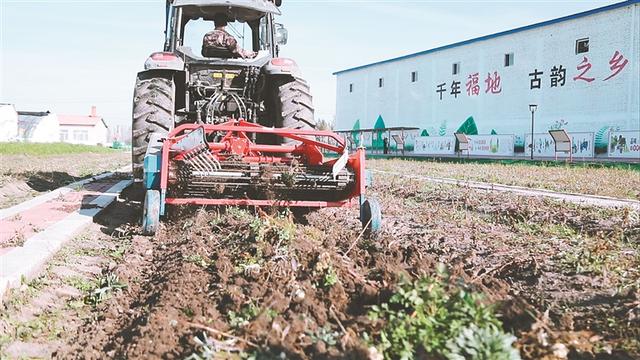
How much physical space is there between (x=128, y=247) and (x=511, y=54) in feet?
101

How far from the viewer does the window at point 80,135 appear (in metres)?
95.4

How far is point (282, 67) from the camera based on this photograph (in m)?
7.00

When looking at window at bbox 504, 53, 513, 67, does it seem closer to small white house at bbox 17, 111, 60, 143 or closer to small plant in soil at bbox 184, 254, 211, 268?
small plant in soil at bbox 184, 254, 211, 268

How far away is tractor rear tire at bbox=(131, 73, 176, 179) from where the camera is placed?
6766 millimetres

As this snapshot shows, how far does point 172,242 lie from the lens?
215 inches

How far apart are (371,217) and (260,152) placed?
172 centimetres

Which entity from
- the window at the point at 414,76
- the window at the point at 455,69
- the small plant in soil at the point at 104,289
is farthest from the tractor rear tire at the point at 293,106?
the window at the point at 414,76

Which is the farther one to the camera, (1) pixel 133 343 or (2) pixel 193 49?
(2) pixel 193 49

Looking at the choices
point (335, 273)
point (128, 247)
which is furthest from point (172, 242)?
point (335, 273)

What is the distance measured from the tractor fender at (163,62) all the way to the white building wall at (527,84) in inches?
939

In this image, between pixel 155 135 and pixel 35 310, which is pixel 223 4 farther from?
pixel 35 310

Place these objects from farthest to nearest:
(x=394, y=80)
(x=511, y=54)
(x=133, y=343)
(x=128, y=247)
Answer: (x=394, y=80) → (x=511, y=54) → (x=128, y=247) → (x=133, y=343)

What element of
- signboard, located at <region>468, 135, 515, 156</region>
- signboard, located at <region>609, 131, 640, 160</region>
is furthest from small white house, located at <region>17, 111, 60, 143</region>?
signboard, located at <region>609, 131, 640, 160</region>

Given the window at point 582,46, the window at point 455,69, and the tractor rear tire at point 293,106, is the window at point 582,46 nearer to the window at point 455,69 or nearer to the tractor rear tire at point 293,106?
the window at point 455,69
